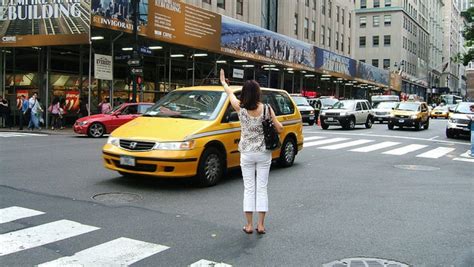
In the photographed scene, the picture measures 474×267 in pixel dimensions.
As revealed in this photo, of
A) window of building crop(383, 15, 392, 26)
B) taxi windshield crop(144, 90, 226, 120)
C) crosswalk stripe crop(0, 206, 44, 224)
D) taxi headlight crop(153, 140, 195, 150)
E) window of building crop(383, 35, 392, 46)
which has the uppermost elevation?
window of building crop(383, 15, 392, 26)

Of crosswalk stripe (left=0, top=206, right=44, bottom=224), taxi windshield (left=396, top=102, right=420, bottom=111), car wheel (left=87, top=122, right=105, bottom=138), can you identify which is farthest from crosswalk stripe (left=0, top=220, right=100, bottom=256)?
taxi windshield (left=396, top=102, right=420, bottom=111)

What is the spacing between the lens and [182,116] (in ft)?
29.8

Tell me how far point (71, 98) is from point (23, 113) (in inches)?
116

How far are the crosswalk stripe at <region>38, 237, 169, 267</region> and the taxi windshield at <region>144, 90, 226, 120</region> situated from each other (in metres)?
3.85

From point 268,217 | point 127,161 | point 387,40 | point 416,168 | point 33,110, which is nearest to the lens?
point 268,217

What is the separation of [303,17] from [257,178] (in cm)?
4438

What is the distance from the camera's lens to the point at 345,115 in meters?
26.1

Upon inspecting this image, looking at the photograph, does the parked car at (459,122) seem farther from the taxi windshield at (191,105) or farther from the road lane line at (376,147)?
the taxi windshield at (191,105)

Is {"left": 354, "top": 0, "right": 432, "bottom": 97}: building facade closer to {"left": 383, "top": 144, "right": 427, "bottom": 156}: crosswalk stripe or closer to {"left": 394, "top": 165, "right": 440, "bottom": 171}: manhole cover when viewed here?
{"left": 383, "top": 144, "right": 427, "bottom": 156}: crosswalk stripe

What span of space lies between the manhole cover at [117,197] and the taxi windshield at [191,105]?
1885mm

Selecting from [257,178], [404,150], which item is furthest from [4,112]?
[257,178]

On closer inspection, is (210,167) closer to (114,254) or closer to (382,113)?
(114,254)

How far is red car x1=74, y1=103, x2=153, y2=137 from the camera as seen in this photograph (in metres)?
19.0

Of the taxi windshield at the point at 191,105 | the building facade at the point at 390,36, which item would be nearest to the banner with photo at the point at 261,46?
the taxi windshield at the point at 191,105
